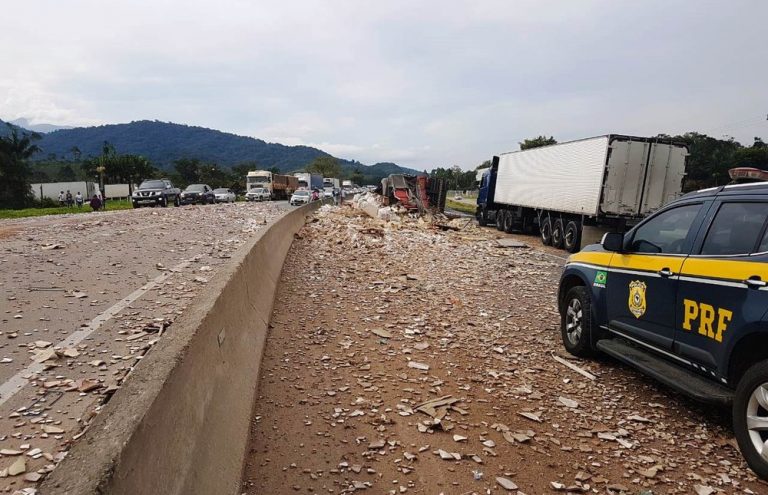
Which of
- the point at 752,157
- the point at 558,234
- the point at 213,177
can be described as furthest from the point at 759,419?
the point at 213,177

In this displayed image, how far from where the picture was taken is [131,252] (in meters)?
10.6

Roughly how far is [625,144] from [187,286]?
1423 centimetres

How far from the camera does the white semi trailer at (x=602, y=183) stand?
16141 mm

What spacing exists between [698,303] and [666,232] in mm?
998

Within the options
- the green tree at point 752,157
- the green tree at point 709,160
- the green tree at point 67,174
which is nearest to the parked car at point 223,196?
the green tree at point 709,160

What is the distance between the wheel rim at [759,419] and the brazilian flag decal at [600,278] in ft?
6.95

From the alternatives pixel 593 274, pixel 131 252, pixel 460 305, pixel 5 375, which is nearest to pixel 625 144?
pixel 460 305

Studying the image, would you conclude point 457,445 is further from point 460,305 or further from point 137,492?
point 460,305

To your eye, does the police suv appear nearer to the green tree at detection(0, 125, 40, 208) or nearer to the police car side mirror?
the police car side mirror

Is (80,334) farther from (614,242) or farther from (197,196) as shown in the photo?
(197,196)

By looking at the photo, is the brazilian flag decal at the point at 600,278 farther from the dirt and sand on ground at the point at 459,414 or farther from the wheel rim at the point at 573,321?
the dirt and sand on ground at the point at 459,414

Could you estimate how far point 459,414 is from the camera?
172 inches

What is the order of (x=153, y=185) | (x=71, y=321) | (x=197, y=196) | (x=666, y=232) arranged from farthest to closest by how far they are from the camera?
1. (x=197, y=196)
2. (x=153, y=185)
3. (x=71, y=321)
4. (x=666, y=232)

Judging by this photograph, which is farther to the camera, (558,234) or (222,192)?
(222,192)
